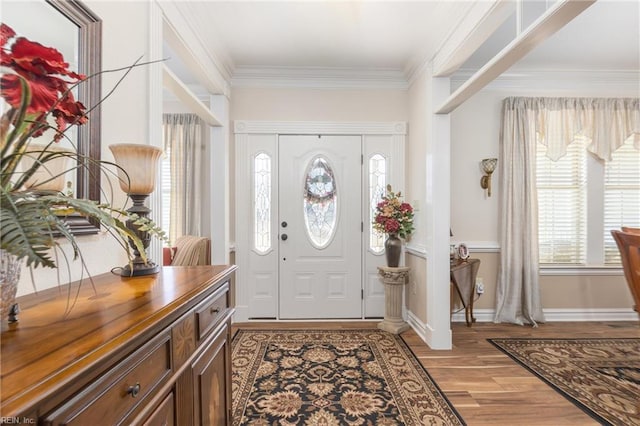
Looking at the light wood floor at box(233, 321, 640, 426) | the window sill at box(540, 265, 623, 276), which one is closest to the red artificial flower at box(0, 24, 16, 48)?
the light wood floor at box(233, 321, 640, 426)

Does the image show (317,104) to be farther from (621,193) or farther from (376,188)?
(621,193)

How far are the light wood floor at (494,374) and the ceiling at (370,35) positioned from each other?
242cm

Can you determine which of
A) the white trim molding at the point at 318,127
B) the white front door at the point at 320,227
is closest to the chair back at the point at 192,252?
the white front door at the point at 320,227

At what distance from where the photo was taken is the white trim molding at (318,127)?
3.70m

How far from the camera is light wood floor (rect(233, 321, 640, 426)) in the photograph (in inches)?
78.6

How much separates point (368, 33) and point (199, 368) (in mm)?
2821

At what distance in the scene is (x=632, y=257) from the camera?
2.10m

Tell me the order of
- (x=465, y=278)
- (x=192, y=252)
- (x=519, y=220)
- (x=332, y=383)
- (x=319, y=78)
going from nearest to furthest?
(x=332, y=383)
(x=192, y=252)
(x=465, y=278)
(x=519, y=220)
(x=319, y=78)

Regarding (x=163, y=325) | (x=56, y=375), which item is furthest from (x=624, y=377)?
(x=56, y=375)

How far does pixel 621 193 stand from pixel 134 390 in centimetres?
488

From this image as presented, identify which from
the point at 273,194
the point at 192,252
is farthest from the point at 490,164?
the point at 192,252

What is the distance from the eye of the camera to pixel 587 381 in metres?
2.37

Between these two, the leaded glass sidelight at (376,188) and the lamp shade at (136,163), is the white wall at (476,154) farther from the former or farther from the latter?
the lamp shade at (136,163)

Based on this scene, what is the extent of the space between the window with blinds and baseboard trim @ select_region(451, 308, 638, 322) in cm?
58
